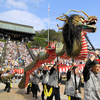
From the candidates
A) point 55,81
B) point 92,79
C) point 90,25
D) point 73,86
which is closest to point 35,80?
point 55,81

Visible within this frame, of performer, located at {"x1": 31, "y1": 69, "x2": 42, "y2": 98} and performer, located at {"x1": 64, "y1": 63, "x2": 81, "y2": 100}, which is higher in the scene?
performer, located at {"x1": 64, "y1": 63, "x2": 81, "y2": 100}

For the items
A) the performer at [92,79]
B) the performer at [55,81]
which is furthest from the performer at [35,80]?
the performer at [92,79]

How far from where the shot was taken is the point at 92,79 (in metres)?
2.61

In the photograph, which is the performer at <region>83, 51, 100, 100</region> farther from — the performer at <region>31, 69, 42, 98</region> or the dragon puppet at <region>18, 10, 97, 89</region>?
the performer at <region>31, 69, 42, 98</region>

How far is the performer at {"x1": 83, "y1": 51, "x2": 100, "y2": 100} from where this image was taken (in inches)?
99.1

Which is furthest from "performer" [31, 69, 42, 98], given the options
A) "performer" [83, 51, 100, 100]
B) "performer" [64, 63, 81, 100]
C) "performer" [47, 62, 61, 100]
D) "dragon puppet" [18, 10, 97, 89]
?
"performer" [83, 51, 100, 100]

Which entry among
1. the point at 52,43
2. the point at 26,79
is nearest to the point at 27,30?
the point at 26,79

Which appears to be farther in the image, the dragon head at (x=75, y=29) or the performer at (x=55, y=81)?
the performer at (x=55, y=81)

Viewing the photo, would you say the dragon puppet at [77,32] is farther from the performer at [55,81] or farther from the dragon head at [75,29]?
the performer at [55,81]

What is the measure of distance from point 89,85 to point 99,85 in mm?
210

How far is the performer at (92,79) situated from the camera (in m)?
2.52

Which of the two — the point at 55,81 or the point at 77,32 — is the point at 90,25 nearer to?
the point at 77,32

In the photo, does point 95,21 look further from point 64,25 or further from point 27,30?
point 27,30

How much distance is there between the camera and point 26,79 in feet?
22.7
